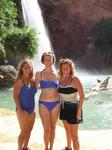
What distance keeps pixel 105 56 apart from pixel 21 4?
950 cm

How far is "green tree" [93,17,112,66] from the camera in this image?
139 feet

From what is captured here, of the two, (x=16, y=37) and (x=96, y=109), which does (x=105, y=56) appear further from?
(x=96, y=109)

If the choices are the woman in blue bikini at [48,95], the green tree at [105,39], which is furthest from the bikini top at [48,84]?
the green tree at [105,39]

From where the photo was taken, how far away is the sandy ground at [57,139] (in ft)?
31.8

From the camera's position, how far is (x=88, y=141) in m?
10.4

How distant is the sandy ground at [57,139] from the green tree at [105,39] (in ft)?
99.4

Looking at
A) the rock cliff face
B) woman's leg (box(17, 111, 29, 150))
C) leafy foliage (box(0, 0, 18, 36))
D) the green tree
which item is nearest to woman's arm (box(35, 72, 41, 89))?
woman's leg (box(17, 111, 29, 150))

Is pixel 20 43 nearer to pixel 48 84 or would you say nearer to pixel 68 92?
pixel 48 84

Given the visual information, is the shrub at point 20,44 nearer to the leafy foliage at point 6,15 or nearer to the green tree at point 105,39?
the leafy foliage at point 6,15

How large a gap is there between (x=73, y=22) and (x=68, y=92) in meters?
37.6

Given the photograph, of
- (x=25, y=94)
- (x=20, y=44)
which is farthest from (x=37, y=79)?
(x=20, y=44)

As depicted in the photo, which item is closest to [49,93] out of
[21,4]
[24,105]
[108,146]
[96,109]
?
[24,105]

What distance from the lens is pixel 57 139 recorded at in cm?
1052

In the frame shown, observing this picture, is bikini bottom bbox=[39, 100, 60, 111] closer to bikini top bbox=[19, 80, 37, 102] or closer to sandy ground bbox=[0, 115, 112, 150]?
bikini top bbox=[19, 80, 37, 102]
